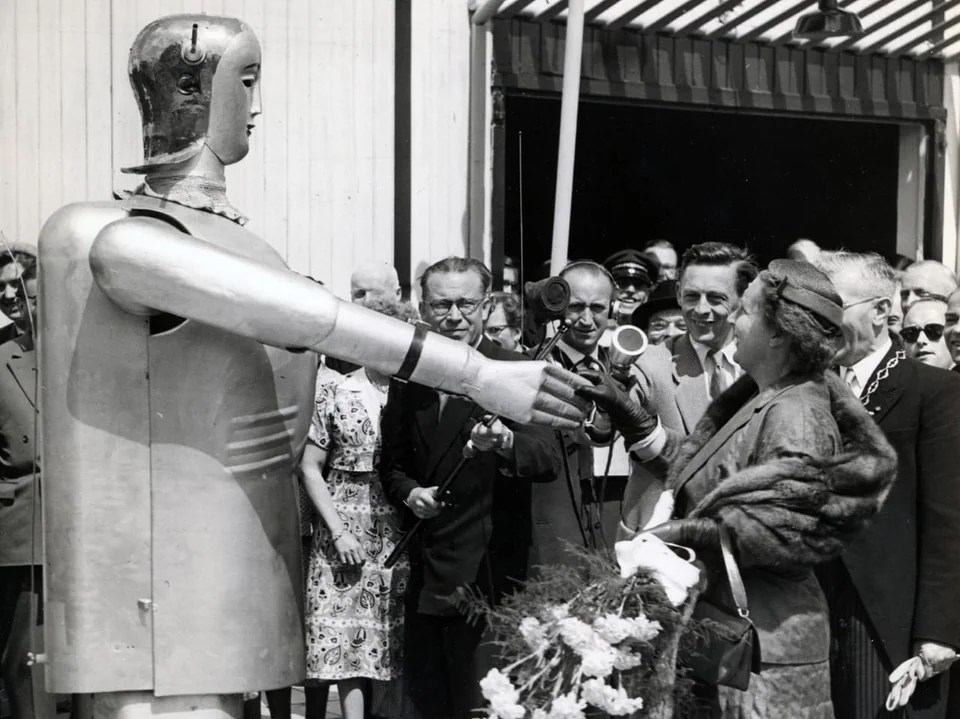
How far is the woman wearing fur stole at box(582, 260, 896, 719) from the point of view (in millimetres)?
3107

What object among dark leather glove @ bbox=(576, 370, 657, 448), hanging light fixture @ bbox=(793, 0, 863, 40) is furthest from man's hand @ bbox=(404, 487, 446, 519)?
hanging light fixture @ bbox=(793, 0, 863, 40)

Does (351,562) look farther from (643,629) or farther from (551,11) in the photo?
(551,11)

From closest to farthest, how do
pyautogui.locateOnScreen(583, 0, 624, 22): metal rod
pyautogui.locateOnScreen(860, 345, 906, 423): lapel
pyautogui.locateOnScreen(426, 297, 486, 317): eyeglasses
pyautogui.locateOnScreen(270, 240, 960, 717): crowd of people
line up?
pyautogui.locateOnScreen(270, 240, 960, 717): crowd of people
pyautogui.locateOnScreen(860, 345, 906, 423): lapel
pyautogui.locateOnScreen(426, 297, 486, 317): eyeglasses
pyautogui.locateOnScreen(583, 0, 624, 22): metal rod

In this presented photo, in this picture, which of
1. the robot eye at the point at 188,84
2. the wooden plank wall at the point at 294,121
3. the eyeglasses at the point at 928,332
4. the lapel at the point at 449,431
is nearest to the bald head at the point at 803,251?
the eyeglasses at the point at 928,332

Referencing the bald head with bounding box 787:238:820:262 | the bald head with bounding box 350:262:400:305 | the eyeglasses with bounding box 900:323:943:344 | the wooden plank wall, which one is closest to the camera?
the eyeglasses with bounding box 900:323:943:344

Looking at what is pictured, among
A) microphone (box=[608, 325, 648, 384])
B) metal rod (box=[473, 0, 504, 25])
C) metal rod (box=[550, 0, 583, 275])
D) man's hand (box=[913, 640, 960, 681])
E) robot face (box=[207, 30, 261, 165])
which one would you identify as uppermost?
metal rod (box=[473, 0, 504, 25])

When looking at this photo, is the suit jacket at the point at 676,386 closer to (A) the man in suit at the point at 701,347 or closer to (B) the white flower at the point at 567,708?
(A) the man in suit at the point at 701,347

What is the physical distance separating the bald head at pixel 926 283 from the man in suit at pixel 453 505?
221 centimetres

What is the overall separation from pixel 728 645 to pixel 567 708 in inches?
17.1

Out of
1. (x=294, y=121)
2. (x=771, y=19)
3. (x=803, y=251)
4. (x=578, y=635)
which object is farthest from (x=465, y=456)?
(x=771, y=19)

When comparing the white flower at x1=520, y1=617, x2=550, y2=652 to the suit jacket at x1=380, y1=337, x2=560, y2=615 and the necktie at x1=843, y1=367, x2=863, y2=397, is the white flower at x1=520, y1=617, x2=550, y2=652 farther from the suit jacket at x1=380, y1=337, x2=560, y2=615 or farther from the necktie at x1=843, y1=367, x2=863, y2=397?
the suit jacket at x1=380, y1=337, x2=560, y2=615

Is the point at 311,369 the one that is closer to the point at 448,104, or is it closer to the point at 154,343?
the point at 154,343

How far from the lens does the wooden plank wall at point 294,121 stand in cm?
664

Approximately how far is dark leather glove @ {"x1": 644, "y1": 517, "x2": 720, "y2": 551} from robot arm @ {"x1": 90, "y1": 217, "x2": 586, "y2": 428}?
51cm
